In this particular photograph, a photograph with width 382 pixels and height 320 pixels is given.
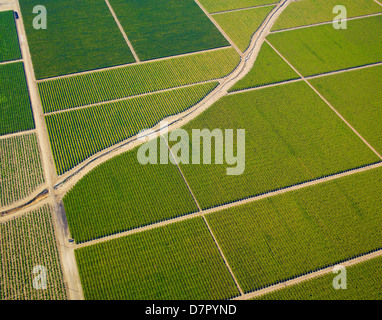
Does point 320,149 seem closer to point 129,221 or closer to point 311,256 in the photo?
point 311,256

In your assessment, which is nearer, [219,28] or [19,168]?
[19,168]

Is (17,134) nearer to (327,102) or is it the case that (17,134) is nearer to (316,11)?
(327,102)

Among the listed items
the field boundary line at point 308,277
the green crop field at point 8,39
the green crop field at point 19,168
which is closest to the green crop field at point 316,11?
the field boundary line at point 308,277

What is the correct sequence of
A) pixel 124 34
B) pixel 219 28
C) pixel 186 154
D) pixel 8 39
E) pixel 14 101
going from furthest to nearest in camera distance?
pixel 219 28 < pixel 124 34 < pixel 8 39 < pixel 14 101 < pixel 186 154

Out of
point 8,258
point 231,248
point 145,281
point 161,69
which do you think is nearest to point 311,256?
point 231,248

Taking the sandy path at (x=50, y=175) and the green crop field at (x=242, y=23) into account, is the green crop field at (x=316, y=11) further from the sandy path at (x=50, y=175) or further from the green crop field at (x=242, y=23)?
the sandy path at (x=50, y=175)

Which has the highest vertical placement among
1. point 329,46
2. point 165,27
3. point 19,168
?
point 165,27

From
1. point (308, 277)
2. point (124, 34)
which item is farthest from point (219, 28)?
point (308, 277)

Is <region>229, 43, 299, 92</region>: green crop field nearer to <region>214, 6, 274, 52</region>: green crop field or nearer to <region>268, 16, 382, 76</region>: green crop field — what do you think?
<region>268, 16, 382, 76</region>: green crop field
